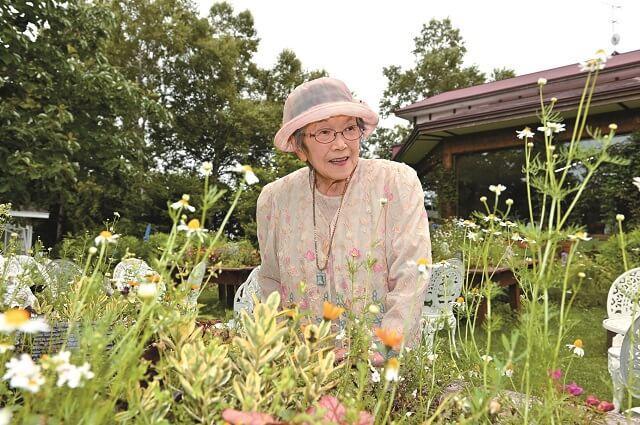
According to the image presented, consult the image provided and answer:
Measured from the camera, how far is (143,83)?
23266 mm

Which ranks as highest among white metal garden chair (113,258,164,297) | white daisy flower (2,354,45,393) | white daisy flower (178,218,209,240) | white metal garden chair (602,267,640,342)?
white daisy flower (178,218,209,240)

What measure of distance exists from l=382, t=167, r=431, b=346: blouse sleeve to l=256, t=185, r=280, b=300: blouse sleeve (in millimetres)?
528

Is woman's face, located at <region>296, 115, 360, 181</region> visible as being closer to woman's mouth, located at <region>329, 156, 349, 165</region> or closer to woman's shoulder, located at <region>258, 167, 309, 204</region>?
woman's mouth, located at <region>329, 156, 349, 165</region>

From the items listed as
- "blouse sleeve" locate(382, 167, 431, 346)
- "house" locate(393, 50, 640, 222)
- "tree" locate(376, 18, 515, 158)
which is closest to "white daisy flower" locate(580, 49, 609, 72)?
"blouse sleeve" locate(382, 167, 431, 346)

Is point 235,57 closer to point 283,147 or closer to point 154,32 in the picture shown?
point 154,32

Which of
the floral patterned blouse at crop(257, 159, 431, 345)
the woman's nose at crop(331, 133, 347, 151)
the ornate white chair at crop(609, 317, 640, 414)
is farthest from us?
the woman's nose at crop(331, 133, 347, 151)

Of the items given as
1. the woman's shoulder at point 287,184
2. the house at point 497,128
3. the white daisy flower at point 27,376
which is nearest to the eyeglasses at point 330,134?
the woman's shoulder at point 287,184

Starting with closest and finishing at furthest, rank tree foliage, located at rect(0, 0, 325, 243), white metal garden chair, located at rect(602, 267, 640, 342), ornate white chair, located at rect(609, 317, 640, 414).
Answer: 1. ornate white chair, located at rect(609, 317, 640, 414)
2. white metal garden chair, located at rect(602, 267, 640, 342)
3. tree foliage, located at rect(0, 0, 325, 243)

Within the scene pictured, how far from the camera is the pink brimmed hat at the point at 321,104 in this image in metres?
1.92

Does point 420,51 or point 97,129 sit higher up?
point 420,51

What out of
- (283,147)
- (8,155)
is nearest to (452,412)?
(283,147)

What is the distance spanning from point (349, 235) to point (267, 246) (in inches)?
14.8

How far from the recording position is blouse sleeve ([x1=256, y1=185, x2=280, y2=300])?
7.52ft

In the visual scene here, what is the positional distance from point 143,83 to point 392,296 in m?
23.5
